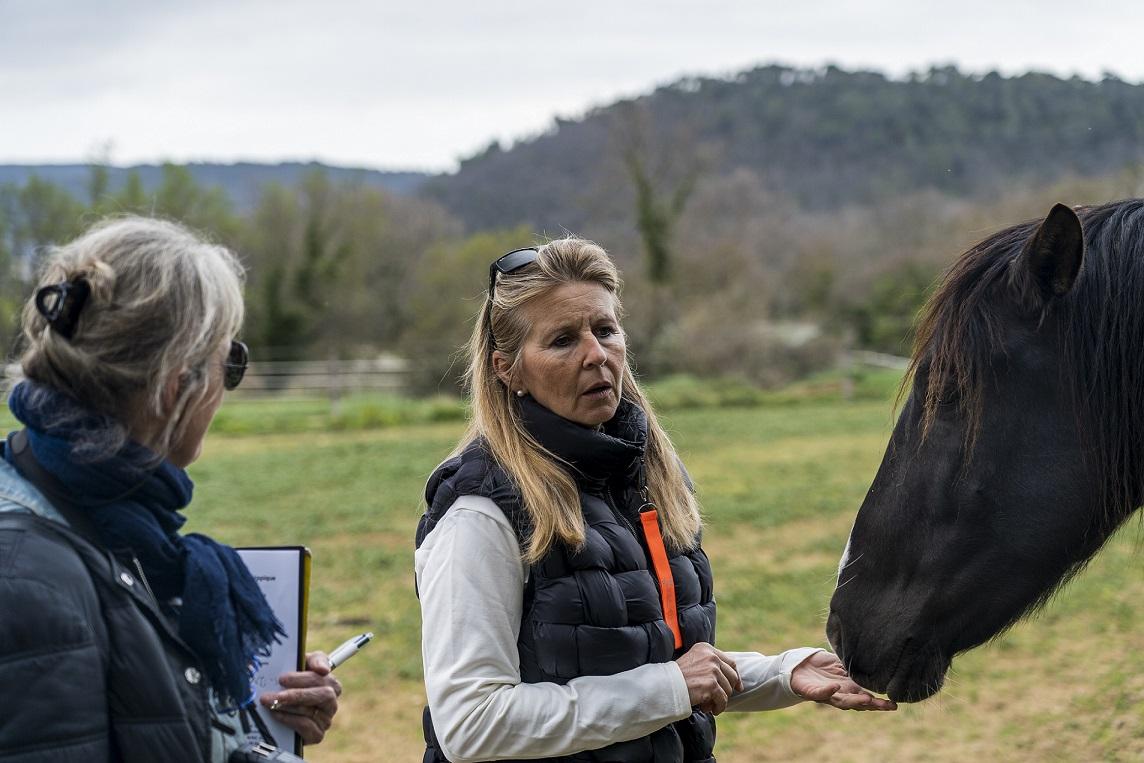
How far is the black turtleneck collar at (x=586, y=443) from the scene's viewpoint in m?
1.84

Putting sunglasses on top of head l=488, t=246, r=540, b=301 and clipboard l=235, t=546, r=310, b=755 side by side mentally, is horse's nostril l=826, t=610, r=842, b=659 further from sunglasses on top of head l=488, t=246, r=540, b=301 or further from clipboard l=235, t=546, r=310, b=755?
Result: clipboard l=235, t=546, r=310, b=755

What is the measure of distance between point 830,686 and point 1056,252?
950 millimetres

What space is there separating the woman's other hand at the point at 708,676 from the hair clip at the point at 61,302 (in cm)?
114

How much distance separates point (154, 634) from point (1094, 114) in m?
21.6

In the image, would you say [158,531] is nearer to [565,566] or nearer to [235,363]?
[235,363]

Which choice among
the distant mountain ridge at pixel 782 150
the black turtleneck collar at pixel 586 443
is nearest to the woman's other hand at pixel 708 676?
the black turtleneck collar at pixel 586 443

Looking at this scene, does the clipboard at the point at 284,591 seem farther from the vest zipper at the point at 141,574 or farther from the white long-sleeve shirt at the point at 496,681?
the vest zipper at the point at 141,574

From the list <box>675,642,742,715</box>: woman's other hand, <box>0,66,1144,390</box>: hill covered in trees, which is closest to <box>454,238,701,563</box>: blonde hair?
<box>675,642,742,715</box>: woman's other hand

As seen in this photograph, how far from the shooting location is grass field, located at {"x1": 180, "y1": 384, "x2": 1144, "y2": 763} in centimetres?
506

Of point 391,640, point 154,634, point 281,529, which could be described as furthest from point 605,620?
point 281,529

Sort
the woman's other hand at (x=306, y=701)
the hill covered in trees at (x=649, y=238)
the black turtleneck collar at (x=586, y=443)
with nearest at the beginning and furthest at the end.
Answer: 1. the black turtleneck collar at (x=586, y=443)
2. the woman's other hand at (x=306, y=701)
3. the hill covered in trees at (x=649, y=238)

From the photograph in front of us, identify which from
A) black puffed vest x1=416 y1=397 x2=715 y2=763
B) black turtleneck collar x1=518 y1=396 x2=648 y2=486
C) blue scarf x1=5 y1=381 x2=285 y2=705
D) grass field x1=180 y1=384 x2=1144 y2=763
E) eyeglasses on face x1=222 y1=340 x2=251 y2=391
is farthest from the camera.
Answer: grass field x1=180 y1=384 x2=1144 y2=763

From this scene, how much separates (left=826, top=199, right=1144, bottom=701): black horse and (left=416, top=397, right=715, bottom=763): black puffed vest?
1.17 ft

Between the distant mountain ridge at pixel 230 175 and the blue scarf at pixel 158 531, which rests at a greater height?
the distant mountain ridge at pixel 230 175
